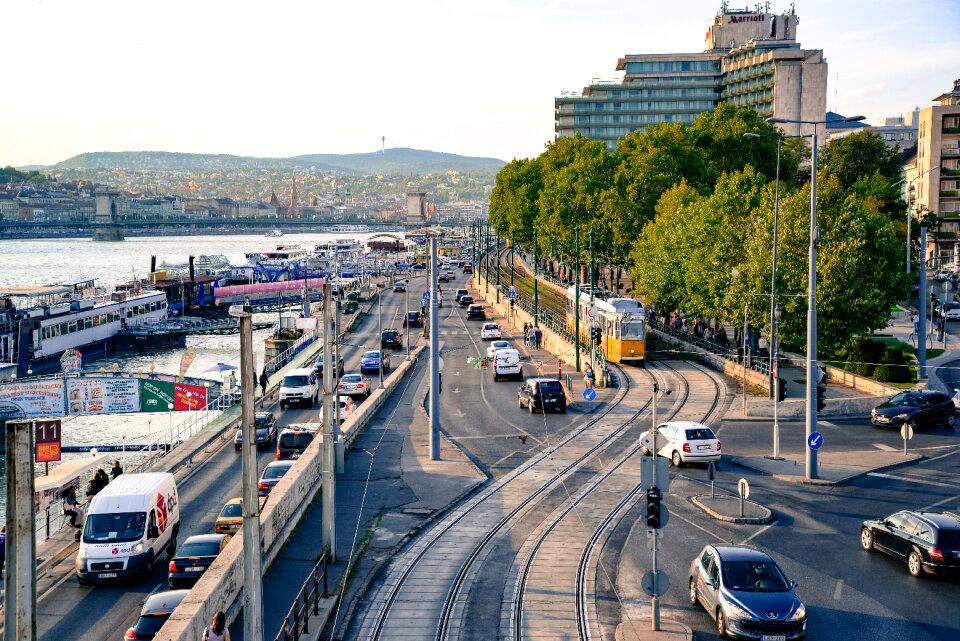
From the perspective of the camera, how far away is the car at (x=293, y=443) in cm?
3572

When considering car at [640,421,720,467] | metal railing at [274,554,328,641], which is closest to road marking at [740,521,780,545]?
car at [640,421,720,467]

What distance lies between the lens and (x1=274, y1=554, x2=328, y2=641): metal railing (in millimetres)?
16562

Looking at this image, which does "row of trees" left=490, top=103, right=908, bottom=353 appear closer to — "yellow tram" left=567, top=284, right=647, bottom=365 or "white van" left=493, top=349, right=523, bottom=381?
"yellow tram" left=567, top=284, right=647, bottom=365

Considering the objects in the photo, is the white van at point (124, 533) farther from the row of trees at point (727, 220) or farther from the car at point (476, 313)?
the car at point (476, 313)

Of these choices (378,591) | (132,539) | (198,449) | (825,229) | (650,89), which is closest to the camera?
(378,591)

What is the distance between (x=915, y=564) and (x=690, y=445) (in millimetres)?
10585

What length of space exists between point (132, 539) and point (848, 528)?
1735cm

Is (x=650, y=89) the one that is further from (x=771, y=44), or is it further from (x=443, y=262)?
(x=443, y=262)

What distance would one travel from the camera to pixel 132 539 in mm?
23484

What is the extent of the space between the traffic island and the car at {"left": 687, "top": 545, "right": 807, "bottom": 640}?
238 inches

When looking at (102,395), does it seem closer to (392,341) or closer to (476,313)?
(392,341)

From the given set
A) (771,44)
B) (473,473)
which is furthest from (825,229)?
(771,44)

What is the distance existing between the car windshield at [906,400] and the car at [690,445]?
10.0 meters

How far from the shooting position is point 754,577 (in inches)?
712
